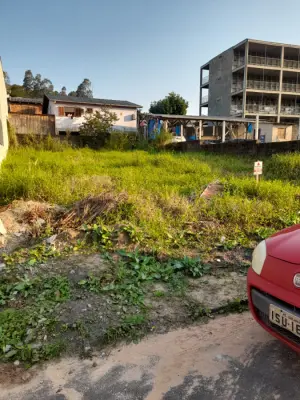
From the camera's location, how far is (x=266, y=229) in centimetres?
403

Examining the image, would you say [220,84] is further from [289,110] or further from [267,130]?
[267,130]

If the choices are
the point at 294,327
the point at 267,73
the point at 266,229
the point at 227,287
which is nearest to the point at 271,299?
the point at 294,327

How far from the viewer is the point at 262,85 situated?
26859 mm

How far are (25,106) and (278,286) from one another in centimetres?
2763

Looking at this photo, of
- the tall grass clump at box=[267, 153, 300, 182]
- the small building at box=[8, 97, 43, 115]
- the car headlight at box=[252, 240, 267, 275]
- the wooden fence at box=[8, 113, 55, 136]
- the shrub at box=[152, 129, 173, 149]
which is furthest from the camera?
the small building at box=[8, 97, 43, 115]

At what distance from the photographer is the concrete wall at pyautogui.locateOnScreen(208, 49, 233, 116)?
28.1 meters

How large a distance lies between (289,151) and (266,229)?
6.42 metres

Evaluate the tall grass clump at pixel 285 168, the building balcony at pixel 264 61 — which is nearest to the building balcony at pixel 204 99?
the building balcony at pixel 264 61

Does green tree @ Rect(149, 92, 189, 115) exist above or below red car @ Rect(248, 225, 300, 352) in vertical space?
above

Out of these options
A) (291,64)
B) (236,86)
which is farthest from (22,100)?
(291,64)

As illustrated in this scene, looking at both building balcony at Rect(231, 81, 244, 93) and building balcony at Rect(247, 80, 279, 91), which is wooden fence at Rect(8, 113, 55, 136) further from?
building balcony at Rect(247, 80, 279, 91)

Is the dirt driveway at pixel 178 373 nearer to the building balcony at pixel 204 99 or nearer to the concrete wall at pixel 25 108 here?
the concrete wall at pixel 25 108

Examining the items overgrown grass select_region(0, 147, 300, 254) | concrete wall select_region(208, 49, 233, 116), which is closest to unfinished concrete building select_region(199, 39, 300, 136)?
concrete wall select_region(208, 49, 233, 116)

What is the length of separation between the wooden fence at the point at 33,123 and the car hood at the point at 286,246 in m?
17.1
